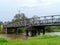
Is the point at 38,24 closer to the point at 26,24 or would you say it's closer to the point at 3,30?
the point at 26,24

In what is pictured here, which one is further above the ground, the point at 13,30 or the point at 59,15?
the point at 59,15

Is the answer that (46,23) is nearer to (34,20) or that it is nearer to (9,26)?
(34,20)

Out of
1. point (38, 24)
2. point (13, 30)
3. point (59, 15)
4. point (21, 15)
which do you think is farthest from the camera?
point (21, 15)

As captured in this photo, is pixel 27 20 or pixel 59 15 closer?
pixel 59 15

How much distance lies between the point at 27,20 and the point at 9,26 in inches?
307

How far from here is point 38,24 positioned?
113 ft

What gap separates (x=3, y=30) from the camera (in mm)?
46250

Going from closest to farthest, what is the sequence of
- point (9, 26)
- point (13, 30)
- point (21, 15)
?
point (9, 26)
point (13, 30)
point (21, 15)

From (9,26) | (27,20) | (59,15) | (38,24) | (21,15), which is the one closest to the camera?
(59,15)

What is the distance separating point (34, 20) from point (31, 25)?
1.08 metres

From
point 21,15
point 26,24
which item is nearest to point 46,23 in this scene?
point 26,24

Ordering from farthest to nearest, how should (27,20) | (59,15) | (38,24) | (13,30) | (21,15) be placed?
(21,15) < (13,30) < (27,20) < (38,24) < (59,15)

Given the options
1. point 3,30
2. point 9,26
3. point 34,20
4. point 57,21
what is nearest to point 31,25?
point 34,20

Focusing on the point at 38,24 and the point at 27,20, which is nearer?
the point at 38,24
